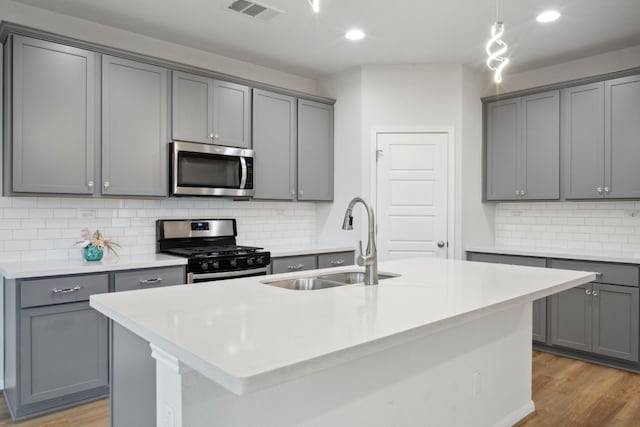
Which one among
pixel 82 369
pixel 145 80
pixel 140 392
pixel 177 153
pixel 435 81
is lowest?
pixel 82 369

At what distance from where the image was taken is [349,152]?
15.3 feet

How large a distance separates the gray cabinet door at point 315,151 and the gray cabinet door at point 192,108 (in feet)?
3.34

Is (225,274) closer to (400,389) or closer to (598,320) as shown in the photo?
(400,389)

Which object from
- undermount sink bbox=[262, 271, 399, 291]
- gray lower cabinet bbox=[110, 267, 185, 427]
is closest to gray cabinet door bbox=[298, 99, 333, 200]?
undermount sink bbox=[262, 271, 399, 291]

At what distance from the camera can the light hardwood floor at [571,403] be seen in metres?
2.76

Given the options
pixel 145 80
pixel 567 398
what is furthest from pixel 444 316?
pixel 145 80

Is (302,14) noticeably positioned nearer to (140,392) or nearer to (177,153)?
(177,153)

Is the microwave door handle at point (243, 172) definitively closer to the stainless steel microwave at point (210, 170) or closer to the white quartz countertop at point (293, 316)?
the stainless steel microwave at point (210, 170)

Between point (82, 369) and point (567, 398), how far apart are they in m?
3.21

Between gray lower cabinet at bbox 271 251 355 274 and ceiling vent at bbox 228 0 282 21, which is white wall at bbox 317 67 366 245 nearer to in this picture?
gray lower cabinet at bbox 271 251 355 274

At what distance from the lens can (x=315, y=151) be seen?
4664 millimetres

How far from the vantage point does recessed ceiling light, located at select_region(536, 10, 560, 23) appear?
330 centimetres

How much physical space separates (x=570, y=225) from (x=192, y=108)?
3639mm

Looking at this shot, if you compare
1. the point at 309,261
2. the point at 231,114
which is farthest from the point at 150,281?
the point at 231,114
